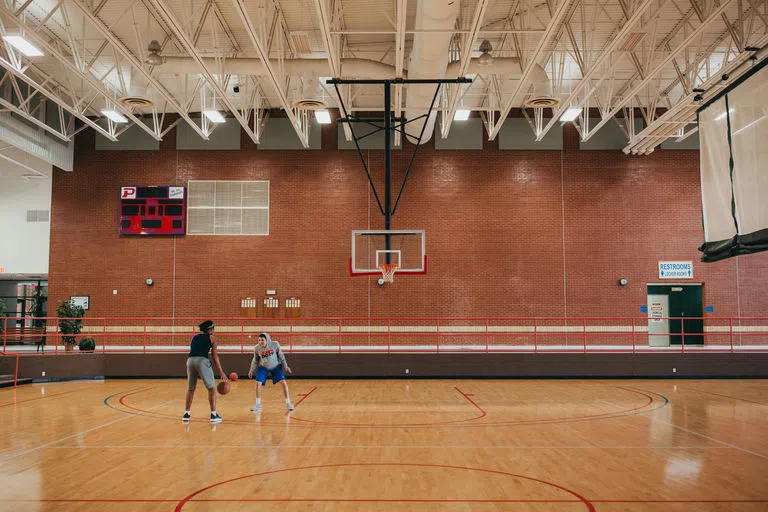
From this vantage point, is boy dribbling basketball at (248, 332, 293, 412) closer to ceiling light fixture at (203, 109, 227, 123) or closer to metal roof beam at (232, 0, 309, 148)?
metal roof beam at (232, 0, 309, 148)

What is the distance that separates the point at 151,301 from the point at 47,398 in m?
8.53

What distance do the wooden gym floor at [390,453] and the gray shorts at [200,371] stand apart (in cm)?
76

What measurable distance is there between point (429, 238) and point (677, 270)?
9287 millimetres

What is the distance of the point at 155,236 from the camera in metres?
23.3

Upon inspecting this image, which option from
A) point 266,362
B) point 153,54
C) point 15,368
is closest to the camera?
point 266,362

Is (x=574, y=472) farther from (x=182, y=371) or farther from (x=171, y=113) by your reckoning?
(x=171, y=113)

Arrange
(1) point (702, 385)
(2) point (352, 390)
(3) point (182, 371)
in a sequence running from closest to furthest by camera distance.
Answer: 1. (2) point (352, 390)
2. (1) point (702, 385)
3. (3) point (182, 371)

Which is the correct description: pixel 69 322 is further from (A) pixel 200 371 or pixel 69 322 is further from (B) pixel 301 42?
(A) pixel 200 371

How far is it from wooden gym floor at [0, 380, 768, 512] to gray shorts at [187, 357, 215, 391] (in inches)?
29.8

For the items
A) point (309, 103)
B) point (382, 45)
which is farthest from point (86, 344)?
point (382, 45)

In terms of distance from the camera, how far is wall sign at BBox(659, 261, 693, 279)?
23.1 m

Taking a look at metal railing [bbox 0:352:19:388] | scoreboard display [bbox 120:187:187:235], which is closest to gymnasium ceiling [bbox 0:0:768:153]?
scoreboard display [bbox 120:187:187:235]

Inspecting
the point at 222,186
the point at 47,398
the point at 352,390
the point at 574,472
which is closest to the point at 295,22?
the point at 222,186

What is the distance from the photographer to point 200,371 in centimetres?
1091
